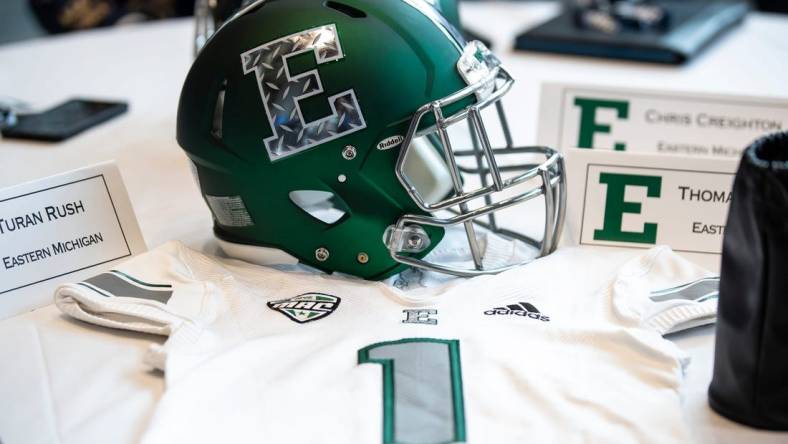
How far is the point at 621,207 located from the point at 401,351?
1.18ft

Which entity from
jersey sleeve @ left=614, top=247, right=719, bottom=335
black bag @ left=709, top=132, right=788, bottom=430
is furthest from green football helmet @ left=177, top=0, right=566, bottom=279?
black bag @ left=709, top=132, right=788, bottom=430

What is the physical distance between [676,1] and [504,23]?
43 centimetres

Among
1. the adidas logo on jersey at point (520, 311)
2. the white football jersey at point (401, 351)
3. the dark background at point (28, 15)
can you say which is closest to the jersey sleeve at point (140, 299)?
the white football jersey at point (401, 351)

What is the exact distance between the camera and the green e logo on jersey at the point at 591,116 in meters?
1.23

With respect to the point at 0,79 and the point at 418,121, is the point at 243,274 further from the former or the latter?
the point at 0,79

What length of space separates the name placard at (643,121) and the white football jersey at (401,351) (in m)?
0.33

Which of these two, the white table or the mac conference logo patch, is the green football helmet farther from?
the white table

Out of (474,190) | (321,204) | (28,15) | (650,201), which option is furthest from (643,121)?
(28,15)

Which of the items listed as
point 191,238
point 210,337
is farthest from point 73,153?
point 210,337

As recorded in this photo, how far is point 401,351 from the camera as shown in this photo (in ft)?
2.56

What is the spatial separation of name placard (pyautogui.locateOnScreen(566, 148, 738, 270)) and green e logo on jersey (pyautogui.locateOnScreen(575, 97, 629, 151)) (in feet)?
0.81

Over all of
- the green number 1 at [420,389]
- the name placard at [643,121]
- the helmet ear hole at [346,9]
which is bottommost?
the green number 1 at [420,389]

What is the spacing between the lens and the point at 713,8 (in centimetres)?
193

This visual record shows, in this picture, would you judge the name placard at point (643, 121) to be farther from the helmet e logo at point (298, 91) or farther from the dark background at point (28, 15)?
the dark background at point (28, 15)
